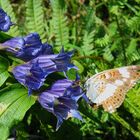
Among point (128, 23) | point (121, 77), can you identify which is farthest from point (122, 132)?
point (121, 77)

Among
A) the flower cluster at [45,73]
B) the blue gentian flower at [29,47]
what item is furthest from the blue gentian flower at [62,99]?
the blue gentian flower at [29,47]

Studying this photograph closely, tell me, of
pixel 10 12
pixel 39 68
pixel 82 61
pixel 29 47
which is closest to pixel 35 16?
pixel 10 12

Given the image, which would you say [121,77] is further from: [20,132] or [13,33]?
[13,33]

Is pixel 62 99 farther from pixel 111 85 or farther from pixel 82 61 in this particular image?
pixel 82 61

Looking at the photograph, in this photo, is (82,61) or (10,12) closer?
(82,61)

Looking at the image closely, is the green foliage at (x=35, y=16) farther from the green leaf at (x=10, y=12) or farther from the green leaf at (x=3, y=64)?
the green leaf at (x=3, y=64)

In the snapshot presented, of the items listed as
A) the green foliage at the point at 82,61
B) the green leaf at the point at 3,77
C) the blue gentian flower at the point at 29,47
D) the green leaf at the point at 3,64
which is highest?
the blue gentian flower at the point at 29,47
